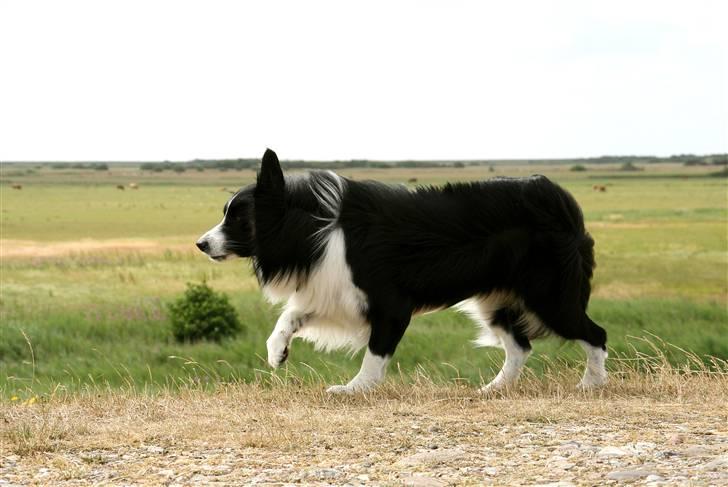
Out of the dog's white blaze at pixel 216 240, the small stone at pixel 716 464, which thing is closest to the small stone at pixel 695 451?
the small stone at pixel 716 464

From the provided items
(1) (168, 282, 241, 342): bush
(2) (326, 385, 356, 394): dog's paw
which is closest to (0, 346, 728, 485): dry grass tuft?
(2) (326, 385, 356, 394): dog's paw

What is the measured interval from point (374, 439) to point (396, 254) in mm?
2397

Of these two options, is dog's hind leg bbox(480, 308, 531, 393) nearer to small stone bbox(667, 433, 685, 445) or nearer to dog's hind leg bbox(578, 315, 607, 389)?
dog's hind leg bbox(578, 315, 607, 389)

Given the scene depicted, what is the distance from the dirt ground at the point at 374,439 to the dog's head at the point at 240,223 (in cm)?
141

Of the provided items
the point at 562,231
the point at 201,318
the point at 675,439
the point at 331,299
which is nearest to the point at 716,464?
the point at 675,439

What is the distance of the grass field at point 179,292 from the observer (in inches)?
754

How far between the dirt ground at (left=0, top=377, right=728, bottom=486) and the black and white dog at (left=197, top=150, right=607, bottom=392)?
659mm

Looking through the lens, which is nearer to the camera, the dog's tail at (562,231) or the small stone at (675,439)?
the small stone at (675,439)

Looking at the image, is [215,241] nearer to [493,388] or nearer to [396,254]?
[396,254]

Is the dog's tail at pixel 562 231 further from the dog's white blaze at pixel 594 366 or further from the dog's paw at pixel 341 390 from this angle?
the dog's paw at pixel 341 390

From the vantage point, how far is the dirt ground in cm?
668

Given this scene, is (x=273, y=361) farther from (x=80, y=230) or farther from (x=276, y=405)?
(x=80, y=230)

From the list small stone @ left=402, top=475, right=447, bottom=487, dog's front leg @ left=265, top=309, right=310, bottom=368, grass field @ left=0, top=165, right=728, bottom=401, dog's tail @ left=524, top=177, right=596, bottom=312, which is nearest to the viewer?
small stone @ left=402, top=475, right=447, bottom=487

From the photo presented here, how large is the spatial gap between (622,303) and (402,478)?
21482mm
